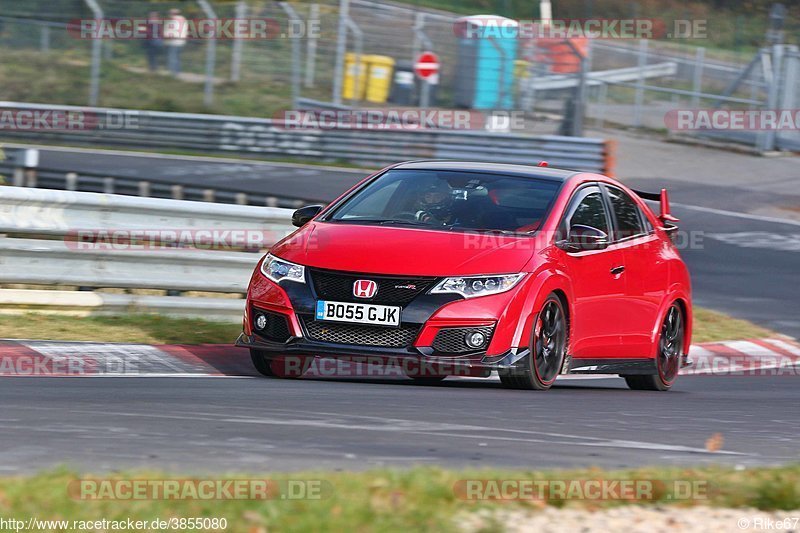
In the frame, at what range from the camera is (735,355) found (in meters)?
12.9

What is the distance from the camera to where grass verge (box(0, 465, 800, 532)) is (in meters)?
4.22

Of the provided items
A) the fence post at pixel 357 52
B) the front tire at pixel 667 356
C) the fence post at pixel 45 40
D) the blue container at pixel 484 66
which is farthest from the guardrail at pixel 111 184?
the fence post at pixel 45 40

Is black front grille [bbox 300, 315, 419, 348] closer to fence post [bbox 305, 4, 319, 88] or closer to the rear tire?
the rear tire

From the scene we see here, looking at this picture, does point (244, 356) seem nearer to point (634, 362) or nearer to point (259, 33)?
point (634, 362)

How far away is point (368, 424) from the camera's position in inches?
250

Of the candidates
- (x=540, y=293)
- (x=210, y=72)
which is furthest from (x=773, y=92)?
(x=540, y=293)

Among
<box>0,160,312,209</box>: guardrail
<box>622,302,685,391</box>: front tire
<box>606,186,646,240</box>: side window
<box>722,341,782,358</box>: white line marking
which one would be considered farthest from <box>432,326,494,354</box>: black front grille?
<box>0,160,312,209</box>: guardrail

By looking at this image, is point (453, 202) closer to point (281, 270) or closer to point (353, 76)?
point (281, 270)

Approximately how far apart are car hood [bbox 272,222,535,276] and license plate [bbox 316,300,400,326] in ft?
0.69

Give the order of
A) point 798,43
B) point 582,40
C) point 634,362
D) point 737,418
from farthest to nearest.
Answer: point 798,43, point 582,40, point 634,362, point 737,418

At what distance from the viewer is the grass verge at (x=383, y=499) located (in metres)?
4.22

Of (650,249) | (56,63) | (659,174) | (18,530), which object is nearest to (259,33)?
(56,63)

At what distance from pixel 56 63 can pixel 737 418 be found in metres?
27.2

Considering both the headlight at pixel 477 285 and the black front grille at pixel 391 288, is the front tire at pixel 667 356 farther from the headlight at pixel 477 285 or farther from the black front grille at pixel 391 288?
the black front grille at pixel 391 288
